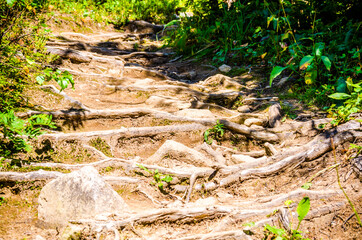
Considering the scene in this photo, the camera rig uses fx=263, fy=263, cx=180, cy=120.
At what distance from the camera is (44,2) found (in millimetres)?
6246

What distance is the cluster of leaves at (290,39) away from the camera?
3834 millimetres

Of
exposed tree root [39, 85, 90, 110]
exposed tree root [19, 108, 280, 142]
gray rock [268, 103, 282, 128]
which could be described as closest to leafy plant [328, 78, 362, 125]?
exposed tree root [19, 108, 280, 142]

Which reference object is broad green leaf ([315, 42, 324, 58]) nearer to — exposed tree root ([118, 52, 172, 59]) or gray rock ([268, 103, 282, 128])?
gray rock ([268, 103, 282, 128])

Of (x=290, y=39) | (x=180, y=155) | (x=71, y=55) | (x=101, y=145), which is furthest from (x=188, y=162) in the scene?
(x=71, y=55)

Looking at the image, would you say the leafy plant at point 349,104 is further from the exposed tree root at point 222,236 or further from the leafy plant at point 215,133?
the exposed tree root at point 222,236

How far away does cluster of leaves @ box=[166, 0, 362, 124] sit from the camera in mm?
3834

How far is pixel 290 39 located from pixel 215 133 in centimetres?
257

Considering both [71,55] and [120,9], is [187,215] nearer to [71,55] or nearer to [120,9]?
[71,55]

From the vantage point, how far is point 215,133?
366 cm

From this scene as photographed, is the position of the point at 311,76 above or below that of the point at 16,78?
below

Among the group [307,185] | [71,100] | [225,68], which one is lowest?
[307,185]

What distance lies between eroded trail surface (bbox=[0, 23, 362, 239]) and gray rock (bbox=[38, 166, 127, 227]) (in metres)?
0.04

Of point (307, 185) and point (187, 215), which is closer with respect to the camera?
point (187, 215)

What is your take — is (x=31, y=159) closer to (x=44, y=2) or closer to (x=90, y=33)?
(x=44, y=2)
